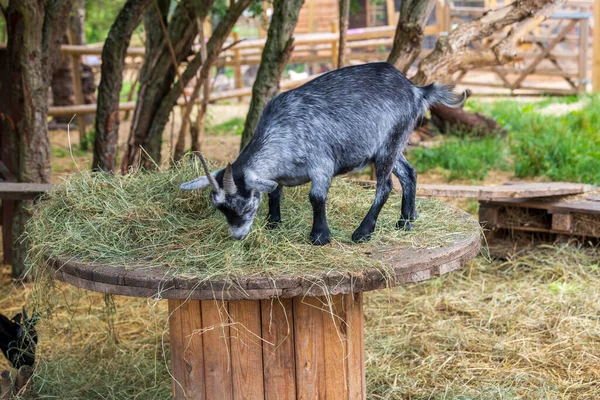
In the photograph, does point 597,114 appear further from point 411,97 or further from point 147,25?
point 411,97

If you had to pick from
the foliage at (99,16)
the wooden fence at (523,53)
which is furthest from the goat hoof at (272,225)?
the foliage at (99,16)

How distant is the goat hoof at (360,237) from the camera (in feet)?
10.9

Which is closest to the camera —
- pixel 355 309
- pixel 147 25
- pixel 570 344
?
pixel 355 309

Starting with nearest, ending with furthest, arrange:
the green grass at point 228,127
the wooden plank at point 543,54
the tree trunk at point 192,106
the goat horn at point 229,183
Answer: the goat horn at point 229,183 → the tree trunk at point 192,106 → the green grass at point 228,127 → the wooden plank at point 543,54

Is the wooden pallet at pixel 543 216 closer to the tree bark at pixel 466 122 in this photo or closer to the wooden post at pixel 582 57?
the tree bark at pixel 466 122

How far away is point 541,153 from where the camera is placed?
8.60 m

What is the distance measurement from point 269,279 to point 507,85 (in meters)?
14.3

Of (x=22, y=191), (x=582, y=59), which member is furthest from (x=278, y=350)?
(x=582, y=59)

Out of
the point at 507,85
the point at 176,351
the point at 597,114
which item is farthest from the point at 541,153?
the point at 507,85

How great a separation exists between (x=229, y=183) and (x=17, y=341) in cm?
193

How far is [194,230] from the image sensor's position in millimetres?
3449

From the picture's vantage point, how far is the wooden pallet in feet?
20.1

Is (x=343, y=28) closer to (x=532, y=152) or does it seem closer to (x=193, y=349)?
(x=532, y=152)

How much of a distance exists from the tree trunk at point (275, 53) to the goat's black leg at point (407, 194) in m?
2.09
